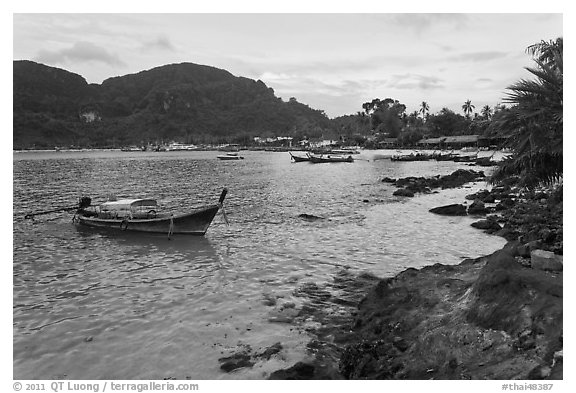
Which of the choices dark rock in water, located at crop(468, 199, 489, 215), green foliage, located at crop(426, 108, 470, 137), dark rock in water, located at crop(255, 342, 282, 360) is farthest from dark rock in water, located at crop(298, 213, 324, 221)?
green foliage, located at crop(426, 108, 470, 137)

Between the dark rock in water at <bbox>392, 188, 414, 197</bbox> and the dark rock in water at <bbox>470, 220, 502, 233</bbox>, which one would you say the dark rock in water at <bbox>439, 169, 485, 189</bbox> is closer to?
the dark rock in water at <bbox>392, 188, 414, 197</bbox>

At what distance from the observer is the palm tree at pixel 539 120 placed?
10.9 meters

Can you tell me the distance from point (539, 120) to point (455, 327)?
6.99 metres

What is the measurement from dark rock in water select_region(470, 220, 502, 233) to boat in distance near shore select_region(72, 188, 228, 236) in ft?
45.4

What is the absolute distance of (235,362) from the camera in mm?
9133

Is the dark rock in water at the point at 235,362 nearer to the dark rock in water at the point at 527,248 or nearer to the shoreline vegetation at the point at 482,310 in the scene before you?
the shoreline vegetation at the point at 482,310

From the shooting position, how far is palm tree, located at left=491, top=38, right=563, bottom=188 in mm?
10859

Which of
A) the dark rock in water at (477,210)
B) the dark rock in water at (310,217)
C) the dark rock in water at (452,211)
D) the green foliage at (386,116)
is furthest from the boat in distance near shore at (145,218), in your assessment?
the green foliage at (386,116)

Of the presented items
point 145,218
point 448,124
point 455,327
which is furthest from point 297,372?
point 448,124

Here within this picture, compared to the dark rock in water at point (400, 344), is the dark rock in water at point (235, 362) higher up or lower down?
lower down

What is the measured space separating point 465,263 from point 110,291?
39.8 ft

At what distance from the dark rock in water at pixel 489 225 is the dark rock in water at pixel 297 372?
53.3ft

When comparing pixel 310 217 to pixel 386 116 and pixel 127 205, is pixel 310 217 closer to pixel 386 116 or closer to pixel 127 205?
pixel 127 205

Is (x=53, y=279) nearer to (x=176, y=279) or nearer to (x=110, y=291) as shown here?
(x=110, y=291)
